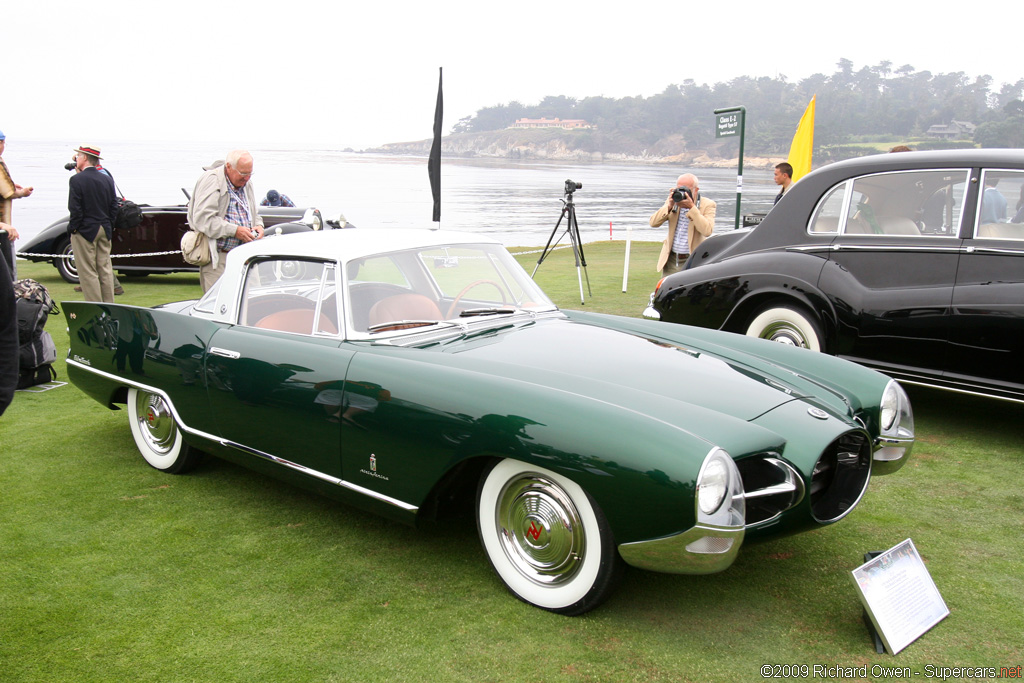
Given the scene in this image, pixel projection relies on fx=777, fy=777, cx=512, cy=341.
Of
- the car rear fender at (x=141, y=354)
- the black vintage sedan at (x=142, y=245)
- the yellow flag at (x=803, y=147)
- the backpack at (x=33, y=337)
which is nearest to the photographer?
the car rear fender at (x=141, y=354)

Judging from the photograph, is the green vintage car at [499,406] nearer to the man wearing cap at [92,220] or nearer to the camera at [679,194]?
the man wearing cap at [92,220]

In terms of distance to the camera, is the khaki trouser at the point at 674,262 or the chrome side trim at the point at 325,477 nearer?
the chrome side trim at the point at 325,477

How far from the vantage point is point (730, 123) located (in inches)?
479

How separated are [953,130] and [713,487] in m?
105

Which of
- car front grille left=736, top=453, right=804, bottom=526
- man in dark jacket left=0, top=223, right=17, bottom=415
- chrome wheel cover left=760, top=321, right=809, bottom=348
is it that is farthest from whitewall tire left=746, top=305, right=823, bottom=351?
man in dark jacket left=0, top=223, right=17, bottom=415

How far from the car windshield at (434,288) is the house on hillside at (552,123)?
482 feet

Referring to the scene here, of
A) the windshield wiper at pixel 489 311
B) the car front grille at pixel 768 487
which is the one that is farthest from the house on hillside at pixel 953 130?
the car front grille at pixel 768 487

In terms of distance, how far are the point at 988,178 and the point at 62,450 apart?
5.73 meters

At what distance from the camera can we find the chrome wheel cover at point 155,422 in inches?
164

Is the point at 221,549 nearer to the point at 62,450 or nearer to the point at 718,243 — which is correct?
the point at 62,450

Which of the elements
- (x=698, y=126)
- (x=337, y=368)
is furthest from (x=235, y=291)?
(x=698, y=126)

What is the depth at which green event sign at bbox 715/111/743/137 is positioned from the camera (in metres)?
12.1

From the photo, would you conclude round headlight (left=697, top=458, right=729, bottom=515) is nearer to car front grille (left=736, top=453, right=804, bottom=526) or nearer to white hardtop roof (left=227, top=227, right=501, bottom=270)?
car front grille (left=736, top=453, right=804, bottom=526)

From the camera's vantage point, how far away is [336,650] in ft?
8.39
